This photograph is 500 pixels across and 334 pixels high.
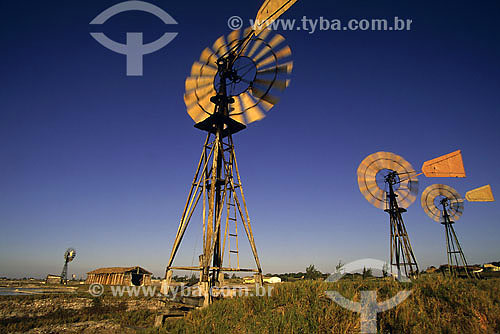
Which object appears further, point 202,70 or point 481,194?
point 481,194

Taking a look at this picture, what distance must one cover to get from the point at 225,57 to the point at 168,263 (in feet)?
31.8

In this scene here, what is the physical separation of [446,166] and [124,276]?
37586 millimetres

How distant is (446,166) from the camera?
12.9 meters

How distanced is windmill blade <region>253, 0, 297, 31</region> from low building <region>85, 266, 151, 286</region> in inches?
1392

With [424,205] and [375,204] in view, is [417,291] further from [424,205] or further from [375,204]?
[424,205]

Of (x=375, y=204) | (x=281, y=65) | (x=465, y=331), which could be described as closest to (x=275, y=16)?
(x=281, y=65)

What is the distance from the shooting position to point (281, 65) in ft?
42.5

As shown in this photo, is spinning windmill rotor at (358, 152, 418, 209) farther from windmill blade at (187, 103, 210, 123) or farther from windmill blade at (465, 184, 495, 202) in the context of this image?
windmill blade at (187, 103, 210, 123)

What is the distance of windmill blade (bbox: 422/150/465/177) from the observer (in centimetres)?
1270

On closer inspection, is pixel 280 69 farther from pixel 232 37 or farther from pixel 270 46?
pixel 232 37

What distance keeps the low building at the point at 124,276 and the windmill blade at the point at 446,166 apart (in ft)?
118

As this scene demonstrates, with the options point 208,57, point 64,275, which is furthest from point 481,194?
point 64,275

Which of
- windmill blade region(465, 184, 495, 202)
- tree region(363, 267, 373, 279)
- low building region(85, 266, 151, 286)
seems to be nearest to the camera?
tree region(363, 267, 373, 279)

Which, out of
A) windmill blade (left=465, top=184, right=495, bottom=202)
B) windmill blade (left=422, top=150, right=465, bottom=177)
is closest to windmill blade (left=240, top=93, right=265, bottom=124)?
windmill blade (left=422, top=150, right=465, bottom=177)
